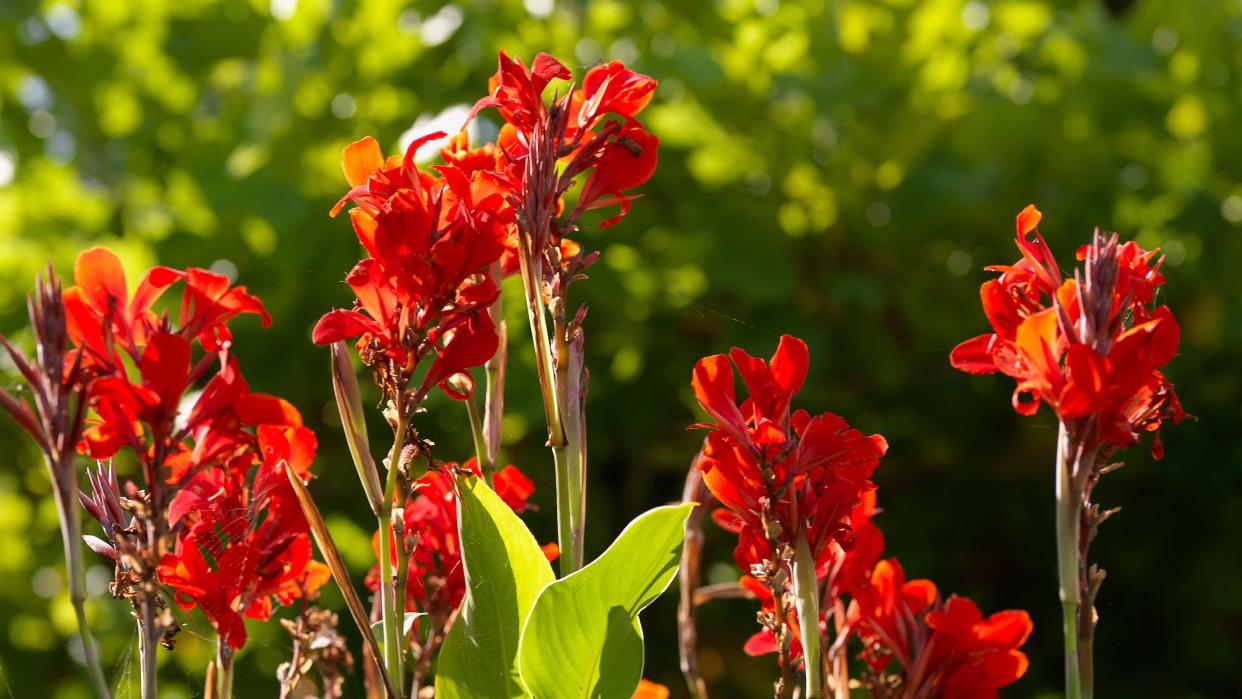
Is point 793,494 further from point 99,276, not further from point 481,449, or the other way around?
point 99,276

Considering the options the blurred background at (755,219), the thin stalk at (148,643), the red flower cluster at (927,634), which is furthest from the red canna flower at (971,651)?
the blurred background at (755,219)

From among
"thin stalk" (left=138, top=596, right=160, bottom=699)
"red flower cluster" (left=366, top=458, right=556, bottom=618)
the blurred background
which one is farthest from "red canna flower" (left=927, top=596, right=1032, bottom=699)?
the blurred background

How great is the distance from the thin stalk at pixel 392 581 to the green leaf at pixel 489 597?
0.10 feet

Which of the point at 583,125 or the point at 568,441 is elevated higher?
the point at 583,125

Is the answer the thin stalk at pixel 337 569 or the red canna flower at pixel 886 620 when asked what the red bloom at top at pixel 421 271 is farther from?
the red canna flower at pixel 886 620

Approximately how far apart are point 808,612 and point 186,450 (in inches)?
9.9

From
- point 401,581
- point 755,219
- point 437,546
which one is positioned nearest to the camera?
point 401,581

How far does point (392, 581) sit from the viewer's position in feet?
1.48

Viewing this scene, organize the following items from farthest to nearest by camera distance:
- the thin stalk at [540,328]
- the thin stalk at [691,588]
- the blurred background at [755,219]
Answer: the blurred background at [755,219] < the thin stalk at [691,588] < the thin stalk at [540,328]

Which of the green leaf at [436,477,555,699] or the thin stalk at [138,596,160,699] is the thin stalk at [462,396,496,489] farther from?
the thin stalk at [138,596,160,699]

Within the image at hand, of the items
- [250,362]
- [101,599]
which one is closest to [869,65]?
[250,362]

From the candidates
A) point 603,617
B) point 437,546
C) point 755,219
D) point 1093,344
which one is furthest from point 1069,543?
point 755,219

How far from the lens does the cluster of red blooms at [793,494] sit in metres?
0.45

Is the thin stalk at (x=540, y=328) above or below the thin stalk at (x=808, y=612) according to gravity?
above
